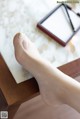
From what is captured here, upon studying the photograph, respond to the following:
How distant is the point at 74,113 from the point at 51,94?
0.36 m

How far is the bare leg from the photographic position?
52 centimetres

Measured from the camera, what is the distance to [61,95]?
0.54m

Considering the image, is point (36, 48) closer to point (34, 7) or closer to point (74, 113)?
point (34, 7)

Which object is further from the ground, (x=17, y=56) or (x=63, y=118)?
(x=17, y=56)

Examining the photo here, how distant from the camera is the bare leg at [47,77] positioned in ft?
1.69

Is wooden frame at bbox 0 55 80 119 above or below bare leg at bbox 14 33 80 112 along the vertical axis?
below

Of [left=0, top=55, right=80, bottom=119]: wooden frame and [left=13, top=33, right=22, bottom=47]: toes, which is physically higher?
[left=13, top=33, right=22, bottom=47]: toes

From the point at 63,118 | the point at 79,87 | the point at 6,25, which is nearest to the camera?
the point at 79,87

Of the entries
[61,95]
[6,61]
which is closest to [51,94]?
[61,95]

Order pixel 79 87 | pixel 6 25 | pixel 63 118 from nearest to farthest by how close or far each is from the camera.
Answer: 1. pixel 79 87
2. pixel 6 25
3. pixel 63 118

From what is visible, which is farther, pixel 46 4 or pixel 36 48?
pixel 46 4

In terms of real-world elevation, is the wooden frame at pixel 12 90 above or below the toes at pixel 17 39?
below

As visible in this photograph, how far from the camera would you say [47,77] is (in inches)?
21.3

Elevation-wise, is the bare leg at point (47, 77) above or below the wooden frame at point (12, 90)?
above
